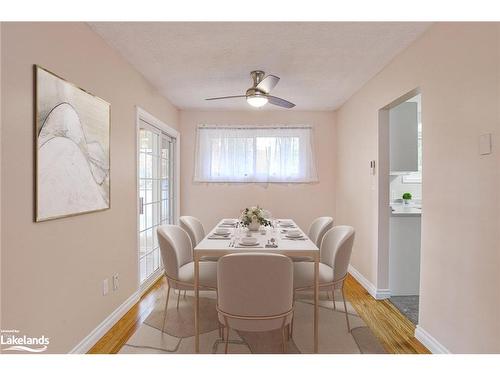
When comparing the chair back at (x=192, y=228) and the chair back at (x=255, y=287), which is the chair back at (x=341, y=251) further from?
the chair back at (x=192, y=228)

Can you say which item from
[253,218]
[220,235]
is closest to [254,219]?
[253,218]

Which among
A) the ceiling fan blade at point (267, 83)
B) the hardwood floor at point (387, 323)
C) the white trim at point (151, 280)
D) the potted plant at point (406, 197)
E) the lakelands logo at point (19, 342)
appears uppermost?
the ceiling fan blade at point (267, 83)

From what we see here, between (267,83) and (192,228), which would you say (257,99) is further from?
(192,228)

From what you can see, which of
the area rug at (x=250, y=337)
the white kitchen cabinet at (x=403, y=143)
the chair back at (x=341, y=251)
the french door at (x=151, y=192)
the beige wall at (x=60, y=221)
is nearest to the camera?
the beige wall at (x=60, y=221)

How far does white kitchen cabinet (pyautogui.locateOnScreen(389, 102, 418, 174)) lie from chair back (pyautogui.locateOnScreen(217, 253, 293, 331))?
7.23ft

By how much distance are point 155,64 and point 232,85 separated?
95cm

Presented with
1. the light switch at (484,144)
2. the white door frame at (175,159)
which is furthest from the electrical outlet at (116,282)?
Answer: the light switch at (484,144)

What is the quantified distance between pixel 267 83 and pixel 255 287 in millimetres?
1839

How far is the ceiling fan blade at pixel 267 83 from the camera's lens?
2.72m

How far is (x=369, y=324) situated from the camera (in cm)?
264

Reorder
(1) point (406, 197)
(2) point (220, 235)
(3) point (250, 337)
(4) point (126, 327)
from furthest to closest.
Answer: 1. (1) point (406, 197)
2. (2) point (220, 235)
3. (4) point (126, 327)
4. (3) point (250, 337)

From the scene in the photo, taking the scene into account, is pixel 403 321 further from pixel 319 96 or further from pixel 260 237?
pixel 319 96

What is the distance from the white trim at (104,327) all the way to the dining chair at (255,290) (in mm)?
1079
